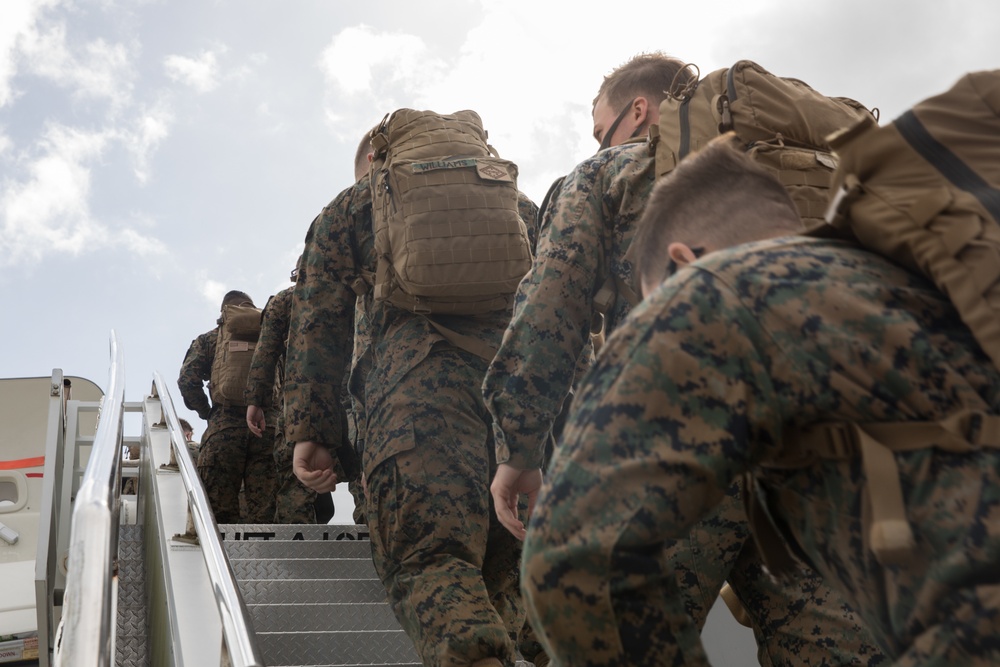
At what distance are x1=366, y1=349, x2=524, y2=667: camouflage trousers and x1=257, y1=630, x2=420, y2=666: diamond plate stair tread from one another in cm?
74

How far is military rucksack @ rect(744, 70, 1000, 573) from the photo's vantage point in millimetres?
1053

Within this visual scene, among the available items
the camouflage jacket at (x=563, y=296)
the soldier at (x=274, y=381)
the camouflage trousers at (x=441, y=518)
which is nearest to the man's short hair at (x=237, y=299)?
the soldier at (x=274, y=381)

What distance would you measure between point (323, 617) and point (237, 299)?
472 centimetres

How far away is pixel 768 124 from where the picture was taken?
7.09 feet

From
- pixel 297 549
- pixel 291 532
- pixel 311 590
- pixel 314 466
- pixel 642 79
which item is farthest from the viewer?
pixel 291 532

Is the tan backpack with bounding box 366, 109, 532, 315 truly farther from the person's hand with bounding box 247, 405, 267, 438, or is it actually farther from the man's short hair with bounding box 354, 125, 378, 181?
the person's hand with bounding box 247, 405, 267, 438

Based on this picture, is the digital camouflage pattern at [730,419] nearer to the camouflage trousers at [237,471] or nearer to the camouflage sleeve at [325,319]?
the camouflage sleeve at [325,319]

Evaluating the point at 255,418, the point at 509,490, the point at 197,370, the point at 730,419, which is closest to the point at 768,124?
the point at 509,490

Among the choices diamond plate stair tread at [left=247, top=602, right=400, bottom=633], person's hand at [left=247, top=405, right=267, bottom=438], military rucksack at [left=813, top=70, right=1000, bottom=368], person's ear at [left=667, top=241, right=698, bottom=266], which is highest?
person's hand at [left=247, top=405, right=267, bottom=438]

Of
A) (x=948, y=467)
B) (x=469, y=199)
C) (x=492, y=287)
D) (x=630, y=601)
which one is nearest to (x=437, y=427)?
(x=492, y=287)

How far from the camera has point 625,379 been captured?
116cm

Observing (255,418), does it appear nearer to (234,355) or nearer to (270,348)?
(270,348)

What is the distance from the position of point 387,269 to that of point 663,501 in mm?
2220

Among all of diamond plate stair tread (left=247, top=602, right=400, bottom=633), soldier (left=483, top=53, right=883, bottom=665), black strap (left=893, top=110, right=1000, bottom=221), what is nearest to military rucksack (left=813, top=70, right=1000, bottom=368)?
black strap (left=893, top=110, right=1000, bottom=221)
